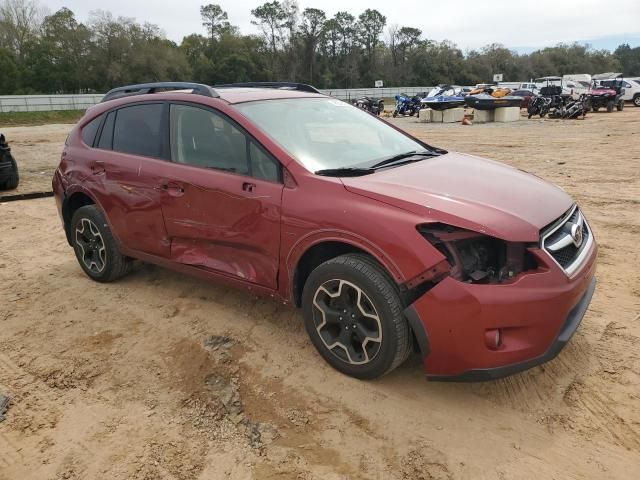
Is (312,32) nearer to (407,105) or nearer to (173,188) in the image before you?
(407,105)

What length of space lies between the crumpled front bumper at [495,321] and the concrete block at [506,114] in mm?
24611

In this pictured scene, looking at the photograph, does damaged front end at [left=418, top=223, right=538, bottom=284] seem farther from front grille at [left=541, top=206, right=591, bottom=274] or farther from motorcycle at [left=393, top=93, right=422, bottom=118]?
motorcycle at [left=393, top=93, right=422, bottom=118]

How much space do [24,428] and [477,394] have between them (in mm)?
2560

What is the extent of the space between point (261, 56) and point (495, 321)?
7812 centimetres

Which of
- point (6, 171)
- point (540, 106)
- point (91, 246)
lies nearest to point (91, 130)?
point (91, 246)

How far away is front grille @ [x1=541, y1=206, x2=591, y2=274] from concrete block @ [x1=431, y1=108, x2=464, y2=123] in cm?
2477

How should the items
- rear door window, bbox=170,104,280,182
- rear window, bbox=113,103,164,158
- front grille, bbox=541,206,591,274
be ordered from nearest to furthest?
front grille, bbox=541,206,591,274 → rear door window, bbox=170,104,280,182 → rear window, bbox=113,103,164,158

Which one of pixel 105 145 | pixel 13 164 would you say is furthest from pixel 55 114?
pixel 105 145

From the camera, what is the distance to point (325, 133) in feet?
12.3

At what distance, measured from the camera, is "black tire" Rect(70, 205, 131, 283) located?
179 inches

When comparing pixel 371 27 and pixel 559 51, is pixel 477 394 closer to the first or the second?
pixel 371 27

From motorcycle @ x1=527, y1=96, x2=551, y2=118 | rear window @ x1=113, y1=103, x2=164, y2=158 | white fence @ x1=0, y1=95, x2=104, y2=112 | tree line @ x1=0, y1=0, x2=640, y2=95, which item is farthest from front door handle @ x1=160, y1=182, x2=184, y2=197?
tree line @ x1=0, y1=0, x2=640, y2=95

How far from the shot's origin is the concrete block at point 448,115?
2659 centimetres

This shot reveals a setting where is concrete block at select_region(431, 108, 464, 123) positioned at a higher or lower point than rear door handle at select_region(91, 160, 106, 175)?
higher
